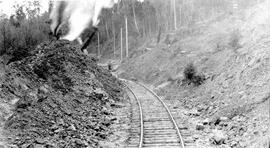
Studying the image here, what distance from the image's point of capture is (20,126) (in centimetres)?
991

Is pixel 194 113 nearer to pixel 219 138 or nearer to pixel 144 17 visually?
pixel 219 138

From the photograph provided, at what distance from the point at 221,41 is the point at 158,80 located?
717 cm

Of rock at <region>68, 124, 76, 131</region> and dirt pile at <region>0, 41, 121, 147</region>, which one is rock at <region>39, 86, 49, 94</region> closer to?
dirt pile at <region>0, 41, 121, 147</region>

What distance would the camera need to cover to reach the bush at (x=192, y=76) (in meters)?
20.5

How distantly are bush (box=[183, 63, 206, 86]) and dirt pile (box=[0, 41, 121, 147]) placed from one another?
234 inches

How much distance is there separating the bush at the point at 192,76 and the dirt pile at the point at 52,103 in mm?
5943

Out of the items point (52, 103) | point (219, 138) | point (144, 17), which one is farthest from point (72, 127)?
point (144, 17)

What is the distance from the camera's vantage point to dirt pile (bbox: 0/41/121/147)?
10.0m

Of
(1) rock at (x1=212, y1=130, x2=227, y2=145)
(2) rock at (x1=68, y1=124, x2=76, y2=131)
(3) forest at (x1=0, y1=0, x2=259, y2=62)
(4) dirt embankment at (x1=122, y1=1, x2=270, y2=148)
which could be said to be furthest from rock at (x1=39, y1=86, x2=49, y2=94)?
(3) forest at (x1=0, y1=0, x2=259, y2=62)

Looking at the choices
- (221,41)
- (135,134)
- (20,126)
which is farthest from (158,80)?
(20,126)

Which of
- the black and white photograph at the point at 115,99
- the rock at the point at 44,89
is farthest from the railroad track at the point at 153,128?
the rock at the point at 44,89

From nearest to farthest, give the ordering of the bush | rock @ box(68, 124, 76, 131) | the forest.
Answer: rock @ box(68, 124, 76, 131), the bush, the forest

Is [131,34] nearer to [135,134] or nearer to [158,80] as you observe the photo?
[158,80]

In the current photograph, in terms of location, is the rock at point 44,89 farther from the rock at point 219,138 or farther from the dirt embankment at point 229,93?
the rock at point 219,138
